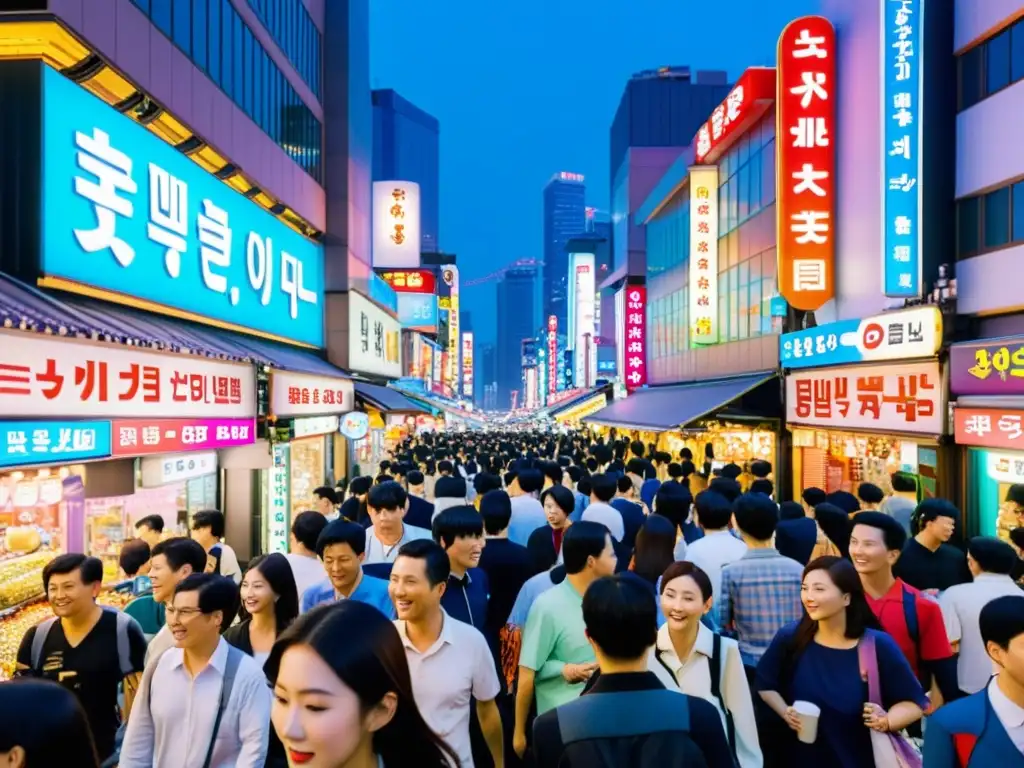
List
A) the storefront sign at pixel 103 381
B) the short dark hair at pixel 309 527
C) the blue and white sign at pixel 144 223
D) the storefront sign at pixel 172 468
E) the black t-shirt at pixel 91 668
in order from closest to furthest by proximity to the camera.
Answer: the black t-shirt at pixel 91 668 < the storefront sign at pixel 103 381 < the short dark hair at pixel 309 527 < the blue and white sign at pixel 144 223 < the storefront sign at pixel 172 468

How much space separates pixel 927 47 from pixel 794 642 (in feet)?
38.5

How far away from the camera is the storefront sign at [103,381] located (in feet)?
18.4

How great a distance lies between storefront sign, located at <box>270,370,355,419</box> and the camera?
1188 centimetres

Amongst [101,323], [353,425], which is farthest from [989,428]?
[353,425]

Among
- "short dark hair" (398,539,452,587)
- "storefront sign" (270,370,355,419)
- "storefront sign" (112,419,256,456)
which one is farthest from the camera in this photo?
"storefront sign" (270,370,355,419)

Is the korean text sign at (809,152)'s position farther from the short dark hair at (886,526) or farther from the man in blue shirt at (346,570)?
the man in blue shirt at (346,570)

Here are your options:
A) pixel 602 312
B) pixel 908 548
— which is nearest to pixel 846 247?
pixel 908 548

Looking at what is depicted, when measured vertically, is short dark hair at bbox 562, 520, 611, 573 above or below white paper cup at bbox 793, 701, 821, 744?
above

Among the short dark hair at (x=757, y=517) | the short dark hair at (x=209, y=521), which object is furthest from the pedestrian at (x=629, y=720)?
the short dark hair at (x=209, y=521)

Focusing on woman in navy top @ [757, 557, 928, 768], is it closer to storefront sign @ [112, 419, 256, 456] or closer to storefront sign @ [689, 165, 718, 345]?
storefront sign @ [112, 419, 256, 456]

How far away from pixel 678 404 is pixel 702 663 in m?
17.3

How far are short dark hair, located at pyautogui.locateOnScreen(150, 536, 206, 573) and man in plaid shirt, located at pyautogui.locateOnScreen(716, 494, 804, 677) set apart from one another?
3.60 m

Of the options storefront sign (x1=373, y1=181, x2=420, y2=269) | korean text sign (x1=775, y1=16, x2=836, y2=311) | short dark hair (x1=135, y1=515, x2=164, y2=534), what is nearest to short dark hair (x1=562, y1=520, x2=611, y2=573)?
short dark hair (x1=135, y1=515, x2=164, y2=534)

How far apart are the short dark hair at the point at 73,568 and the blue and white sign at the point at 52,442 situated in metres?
1.35
